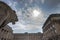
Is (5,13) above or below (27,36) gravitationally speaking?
above

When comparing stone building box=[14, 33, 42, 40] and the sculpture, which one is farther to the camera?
stone building box=[14, 33, 42, 40]

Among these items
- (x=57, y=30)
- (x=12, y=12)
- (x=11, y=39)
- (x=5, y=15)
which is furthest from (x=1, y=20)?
(x=11, y=39)

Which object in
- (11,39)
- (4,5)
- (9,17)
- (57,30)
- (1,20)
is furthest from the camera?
(11,39)

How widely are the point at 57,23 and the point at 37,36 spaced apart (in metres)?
17.4

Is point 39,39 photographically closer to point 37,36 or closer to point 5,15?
point 37,36

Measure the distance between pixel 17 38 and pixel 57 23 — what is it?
20.7 meters

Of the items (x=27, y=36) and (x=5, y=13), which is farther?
(x=27, y=36)

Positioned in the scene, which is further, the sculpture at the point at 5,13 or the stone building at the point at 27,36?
the stone building at the point at 27,36

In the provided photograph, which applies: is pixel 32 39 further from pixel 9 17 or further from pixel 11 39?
pixel 9 17

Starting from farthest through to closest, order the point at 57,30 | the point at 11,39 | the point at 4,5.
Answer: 1. the point at 11,39
2. the point at 57,30
3. the point at 4,5

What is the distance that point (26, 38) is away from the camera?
127ft

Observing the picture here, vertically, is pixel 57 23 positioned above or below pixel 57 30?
above

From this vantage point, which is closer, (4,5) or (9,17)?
(4,5)

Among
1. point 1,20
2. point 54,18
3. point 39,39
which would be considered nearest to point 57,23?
point 54,18
